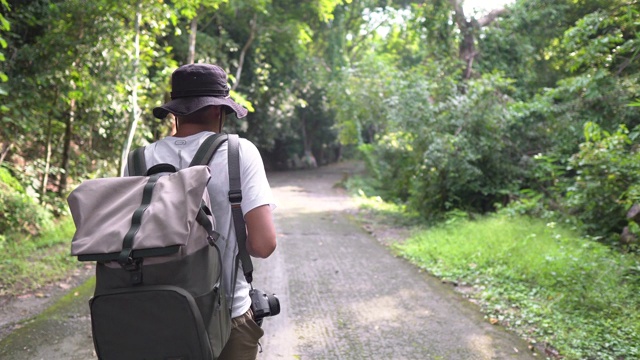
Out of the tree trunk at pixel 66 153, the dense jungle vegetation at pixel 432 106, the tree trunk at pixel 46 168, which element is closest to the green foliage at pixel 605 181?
the dense jungle vegetation at pixel 432 106

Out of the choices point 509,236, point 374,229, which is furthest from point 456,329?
point 374,229

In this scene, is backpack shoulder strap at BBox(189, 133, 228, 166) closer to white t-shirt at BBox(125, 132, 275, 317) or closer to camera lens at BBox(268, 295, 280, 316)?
white t-shirt at BBox(125, 132, 275, 317)

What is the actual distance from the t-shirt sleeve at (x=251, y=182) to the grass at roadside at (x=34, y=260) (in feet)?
15.7

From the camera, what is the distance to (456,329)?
15.2ft

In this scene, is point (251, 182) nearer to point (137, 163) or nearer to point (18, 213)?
point (137, 163)

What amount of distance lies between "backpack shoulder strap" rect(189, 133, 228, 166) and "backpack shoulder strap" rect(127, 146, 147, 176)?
0.64ft

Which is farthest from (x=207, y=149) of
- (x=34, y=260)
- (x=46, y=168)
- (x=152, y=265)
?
(x=46, y=168)

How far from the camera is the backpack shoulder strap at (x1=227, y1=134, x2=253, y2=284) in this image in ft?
5.88

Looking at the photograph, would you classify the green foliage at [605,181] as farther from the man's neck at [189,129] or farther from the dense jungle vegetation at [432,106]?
the man's neck at [189,129]

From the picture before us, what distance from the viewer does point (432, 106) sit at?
10406 millimetres

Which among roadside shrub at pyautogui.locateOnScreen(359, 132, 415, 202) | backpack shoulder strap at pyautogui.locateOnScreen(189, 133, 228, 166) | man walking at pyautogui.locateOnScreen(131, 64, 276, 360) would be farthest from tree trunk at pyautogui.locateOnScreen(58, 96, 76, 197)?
backpack shoulder strap at pyautogui.locateOnScreen(189, 133, 228, 166)

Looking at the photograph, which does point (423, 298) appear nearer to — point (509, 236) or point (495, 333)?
point (495, 333)

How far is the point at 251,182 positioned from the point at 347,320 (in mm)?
3323

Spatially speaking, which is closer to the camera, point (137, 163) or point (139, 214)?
point (139, 214)
